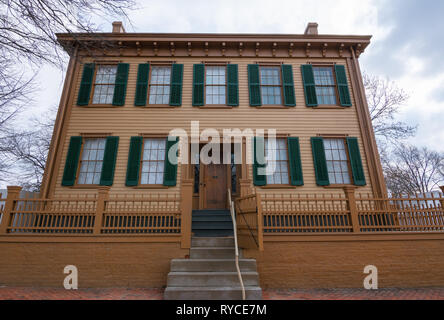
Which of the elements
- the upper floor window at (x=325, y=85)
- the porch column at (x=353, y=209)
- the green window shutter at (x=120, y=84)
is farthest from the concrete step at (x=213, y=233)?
the upper floor window at (x=325, y=85)

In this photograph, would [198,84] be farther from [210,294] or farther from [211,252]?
[210,294]

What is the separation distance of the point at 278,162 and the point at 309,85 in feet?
11.7

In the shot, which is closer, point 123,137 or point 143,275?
point 143,275

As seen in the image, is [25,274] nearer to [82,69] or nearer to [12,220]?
[12,220]

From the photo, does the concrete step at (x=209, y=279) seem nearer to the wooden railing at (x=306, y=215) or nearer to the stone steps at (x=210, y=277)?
the stone steps at (x=210, y=277)

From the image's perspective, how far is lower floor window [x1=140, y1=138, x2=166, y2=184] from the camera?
324 inches

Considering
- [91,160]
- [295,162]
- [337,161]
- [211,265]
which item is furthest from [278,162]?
[91,160]

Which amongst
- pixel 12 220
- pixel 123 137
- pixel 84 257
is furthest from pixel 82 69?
pixel 84 257

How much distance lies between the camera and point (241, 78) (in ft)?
30.7

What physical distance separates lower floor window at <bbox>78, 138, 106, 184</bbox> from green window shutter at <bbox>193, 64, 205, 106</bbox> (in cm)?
389

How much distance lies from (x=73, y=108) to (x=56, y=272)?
6085 millimetres

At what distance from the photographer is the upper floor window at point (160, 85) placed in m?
9.10

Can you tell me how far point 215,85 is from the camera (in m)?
9.31

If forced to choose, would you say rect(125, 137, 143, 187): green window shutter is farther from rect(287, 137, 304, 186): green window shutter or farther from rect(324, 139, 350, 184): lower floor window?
rect(324, 139, 350, 184): lower floor window
